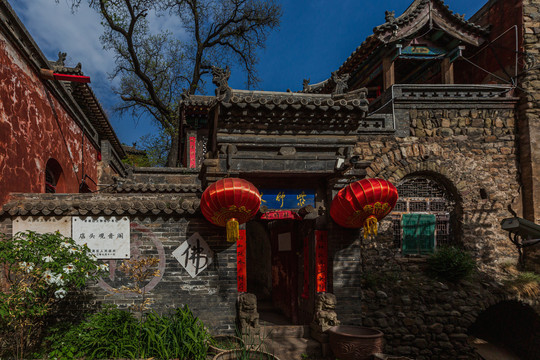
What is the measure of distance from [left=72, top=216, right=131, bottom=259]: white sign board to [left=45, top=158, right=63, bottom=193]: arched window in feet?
11.1

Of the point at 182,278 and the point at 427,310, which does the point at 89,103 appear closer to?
the point at 182,278

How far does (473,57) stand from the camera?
12.0 m

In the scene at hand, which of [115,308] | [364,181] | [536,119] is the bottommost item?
[115,308]

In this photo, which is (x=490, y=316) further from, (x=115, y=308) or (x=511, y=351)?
(x=115, y=308)

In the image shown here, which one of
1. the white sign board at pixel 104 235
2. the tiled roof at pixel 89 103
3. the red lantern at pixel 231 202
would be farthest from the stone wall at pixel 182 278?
the tiled roof at pixel 89 103

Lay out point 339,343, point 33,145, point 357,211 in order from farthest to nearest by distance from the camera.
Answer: point 33,145
point 357,211
point 339,343

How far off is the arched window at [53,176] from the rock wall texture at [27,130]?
2.6 inches

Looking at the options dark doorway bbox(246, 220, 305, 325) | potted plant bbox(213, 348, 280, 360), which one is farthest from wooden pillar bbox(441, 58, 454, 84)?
potted plant bbox(213, 348, 280, 360)

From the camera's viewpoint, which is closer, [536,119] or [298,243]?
[298,243]

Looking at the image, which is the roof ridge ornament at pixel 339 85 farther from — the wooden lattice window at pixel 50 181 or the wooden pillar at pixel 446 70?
the wooden lattice window at pixel 50 181

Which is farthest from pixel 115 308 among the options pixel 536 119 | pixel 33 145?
pixel 536 119

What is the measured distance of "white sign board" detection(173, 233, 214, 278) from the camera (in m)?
6.01

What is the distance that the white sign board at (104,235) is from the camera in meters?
5.84

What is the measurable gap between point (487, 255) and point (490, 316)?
1753 mm
